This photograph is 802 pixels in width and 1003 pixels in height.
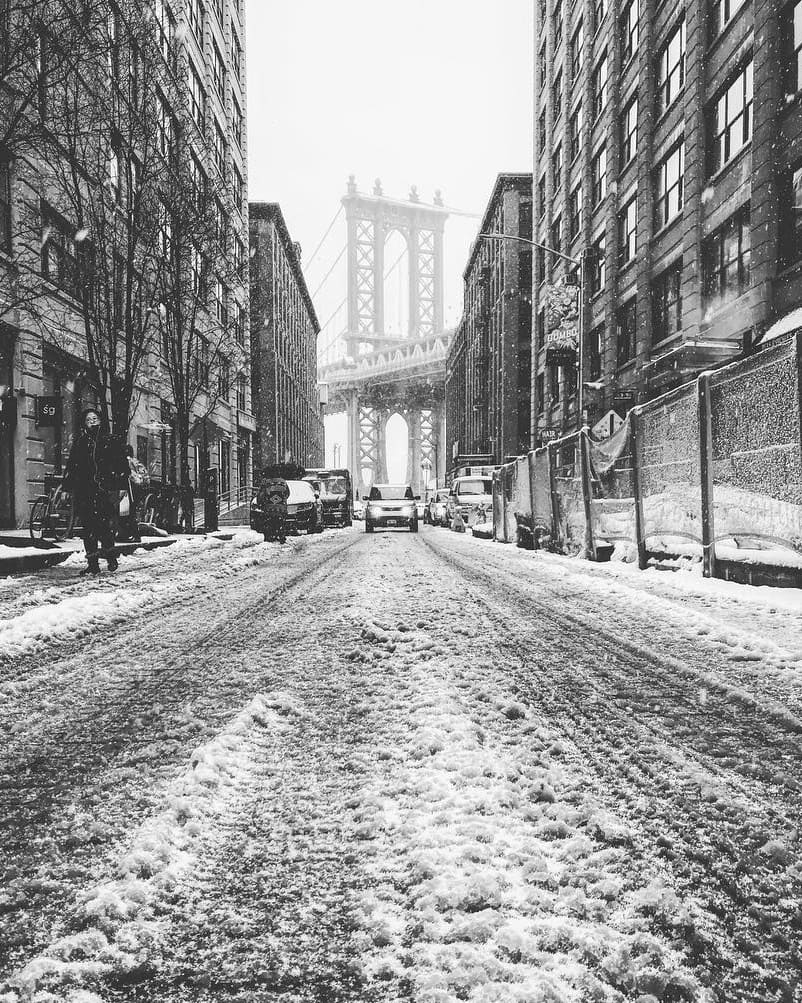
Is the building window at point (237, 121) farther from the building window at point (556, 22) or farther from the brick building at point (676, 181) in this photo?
the brick building at point (676, 181)

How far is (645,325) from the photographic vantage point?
22781 mm

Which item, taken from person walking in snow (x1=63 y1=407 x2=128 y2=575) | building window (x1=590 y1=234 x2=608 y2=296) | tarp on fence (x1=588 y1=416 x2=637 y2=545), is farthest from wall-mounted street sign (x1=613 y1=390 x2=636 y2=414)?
person walking in snow (x1=63 y1=407 x2=128 y2=575)

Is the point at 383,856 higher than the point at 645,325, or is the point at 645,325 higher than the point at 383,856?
the point at 645,325

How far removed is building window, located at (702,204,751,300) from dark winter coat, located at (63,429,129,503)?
14.7 metres

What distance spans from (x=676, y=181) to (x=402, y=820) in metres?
23.3

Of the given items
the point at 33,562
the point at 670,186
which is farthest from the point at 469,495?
the point at 33,562

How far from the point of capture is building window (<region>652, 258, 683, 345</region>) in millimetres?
20547

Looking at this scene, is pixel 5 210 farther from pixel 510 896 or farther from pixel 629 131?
pixel 629 131

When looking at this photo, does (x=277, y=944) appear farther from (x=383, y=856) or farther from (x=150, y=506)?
(x=150, y=506)

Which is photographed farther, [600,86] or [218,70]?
[218,70]

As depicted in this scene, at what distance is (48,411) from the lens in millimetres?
16047

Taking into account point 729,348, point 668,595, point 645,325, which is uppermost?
point 645,325

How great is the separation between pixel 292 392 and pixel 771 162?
55124 mm

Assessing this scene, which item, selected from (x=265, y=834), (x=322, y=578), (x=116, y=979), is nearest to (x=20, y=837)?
(x=265, y=834)
